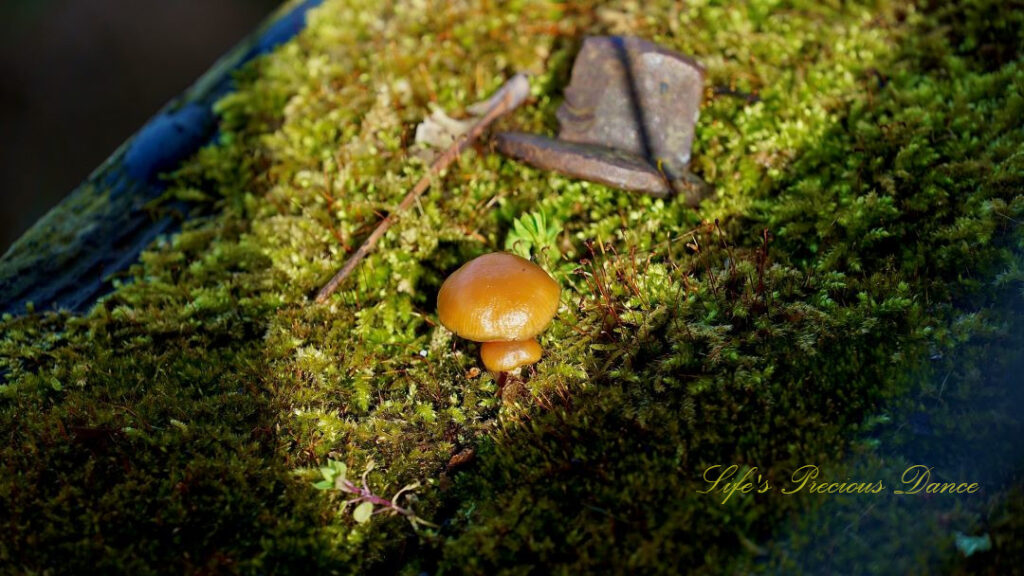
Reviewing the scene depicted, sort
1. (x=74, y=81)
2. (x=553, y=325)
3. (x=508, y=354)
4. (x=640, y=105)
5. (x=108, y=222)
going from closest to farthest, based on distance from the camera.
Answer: (x=508, y=354) < (x=553, y=325) < (x=640, y=105) < (x=108, y=222) < (x=74, y=81)

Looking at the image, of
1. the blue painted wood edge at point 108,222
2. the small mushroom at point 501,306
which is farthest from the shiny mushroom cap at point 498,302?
the blue painted wood edge at point 108,222

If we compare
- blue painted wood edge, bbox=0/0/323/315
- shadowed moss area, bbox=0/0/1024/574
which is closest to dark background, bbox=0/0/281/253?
blue painted wood edge, bbox=0/0/323/315

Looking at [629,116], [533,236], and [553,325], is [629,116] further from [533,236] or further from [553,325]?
[553,325]

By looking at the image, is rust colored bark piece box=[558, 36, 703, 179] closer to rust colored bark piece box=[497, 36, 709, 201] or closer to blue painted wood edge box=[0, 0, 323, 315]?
rust colored bark piece box=[497, 36, 709, 201]

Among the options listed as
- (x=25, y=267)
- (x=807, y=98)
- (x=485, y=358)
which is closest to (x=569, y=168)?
(x=485, y=358)

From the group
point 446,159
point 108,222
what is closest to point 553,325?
point 446,159

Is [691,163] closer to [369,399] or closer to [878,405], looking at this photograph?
[878,405]
